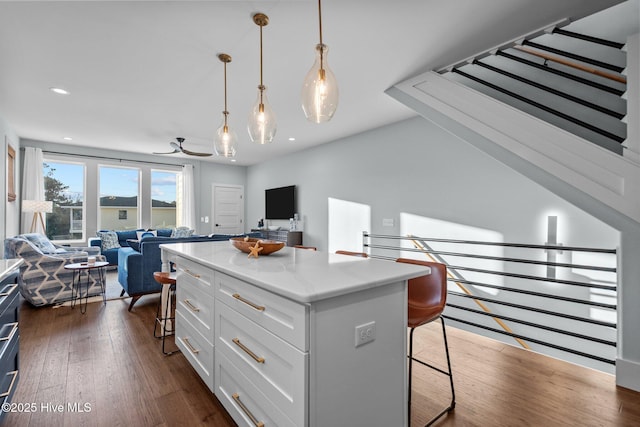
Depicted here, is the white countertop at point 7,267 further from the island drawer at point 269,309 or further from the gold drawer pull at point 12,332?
the island drawer at point 269,309

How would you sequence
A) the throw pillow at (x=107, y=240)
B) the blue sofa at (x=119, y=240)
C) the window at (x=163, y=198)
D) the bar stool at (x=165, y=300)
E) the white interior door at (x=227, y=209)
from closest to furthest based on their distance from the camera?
the bar stool at (x=165, y=300) < the blue sofa at (x=119, y=240) < the throw pillow at (x=107, y=240) < the window at (x=163, y=198) < the white interior door at (x=227, y=209)

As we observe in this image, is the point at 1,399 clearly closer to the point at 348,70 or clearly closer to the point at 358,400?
the point at 358,400

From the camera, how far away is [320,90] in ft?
5.67

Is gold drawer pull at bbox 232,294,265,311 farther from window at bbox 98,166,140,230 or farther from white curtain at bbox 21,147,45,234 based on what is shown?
window at bbox 98,166,140,230

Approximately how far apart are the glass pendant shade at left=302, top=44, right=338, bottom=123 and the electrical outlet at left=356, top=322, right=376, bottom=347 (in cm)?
124

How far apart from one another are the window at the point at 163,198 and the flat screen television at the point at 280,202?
239 cm

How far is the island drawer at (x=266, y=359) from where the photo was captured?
106 cm

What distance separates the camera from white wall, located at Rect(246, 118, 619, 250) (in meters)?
2.95

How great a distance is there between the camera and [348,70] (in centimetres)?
282

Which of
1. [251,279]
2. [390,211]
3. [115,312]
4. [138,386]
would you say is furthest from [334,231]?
[251,279]

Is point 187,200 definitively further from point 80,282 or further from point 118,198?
point 80,282

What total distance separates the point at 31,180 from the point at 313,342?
7.02m

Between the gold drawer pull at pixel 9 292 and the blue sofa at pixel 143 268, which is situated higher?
the gold drawer pull at pixel 9 292

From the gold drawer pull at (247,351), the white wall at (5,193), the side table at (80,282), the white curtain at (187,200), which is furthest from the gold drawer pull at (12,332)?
the white curtain at (187,200)
